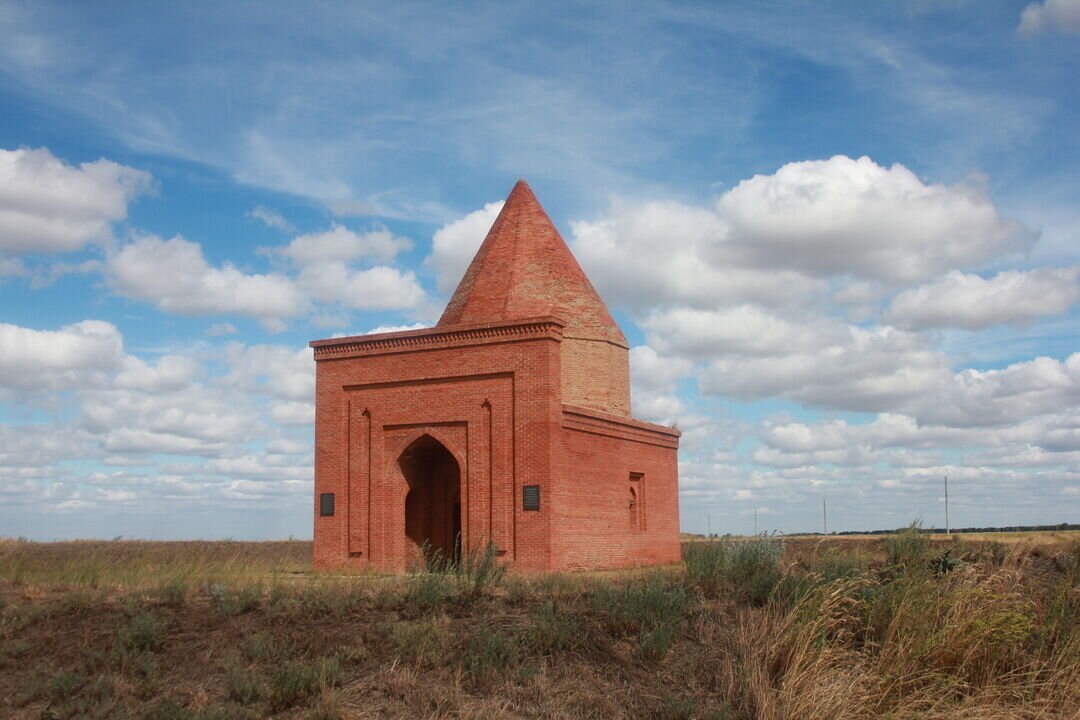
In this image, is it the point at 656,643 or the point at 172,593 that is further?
the point at 172,593

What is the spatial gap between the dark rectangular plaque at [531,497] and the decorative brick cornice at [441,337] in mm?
3132

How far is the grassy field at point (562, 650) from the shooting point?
8758mm

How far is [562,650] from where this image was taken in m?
9.84

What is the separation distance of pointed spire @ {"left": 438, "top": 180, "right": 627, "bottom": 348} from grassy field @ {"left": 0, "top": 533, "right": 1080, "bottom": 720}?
1190 centimetres

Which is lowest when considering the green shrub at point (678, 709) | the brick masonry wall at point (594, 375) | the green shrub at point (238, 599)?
the green shrub at point (678, 709)

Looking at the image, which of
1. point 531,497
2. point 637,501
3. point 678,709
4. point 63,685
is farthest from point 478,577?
point 637,501

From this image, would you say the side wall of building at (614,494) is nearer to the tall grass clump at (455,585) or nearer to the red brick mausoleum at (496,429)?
the red brick mausoleum at (496,429)

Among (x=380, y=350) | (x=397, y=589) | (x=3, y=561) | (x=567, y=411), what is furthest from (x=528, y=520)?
(x=3, y=561)

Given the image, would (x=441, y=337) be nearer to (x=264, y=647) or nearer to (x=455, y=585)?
(x=455, y=585)

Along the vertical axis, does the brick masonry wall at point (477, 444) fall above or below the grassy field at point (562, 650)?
above

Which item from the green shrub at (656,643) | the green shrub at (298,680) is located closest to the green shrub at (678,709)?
the green shrub at (656,643)

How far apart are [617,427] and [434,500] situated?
4.79 metres

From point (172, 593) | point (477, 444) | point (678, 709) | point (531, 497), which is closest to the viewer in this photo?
point (678, 709)

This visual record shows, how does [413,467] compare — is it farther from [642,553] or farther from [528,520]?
[642,553]
